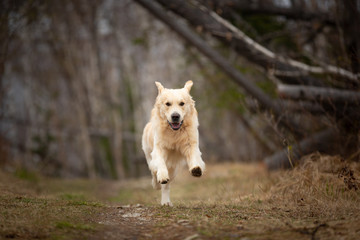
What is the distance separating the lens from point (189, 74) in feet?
65.1

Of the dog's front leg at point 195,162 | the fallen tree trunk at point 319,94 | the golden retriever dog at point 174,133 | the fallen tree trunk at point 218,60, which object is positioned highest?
the fallen tree trunk at point 218,60

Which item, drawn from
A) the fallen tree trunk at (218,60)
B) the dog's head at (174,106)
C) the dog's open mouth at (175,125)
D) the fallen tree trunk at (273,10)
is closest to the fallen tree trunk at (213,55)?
the fallen tree trunk at (218,60)

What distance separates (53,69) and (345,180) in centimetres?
2535

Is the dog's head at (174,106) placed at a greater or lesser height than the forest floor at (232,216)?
greater

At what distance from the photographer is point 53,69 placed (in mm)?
27625

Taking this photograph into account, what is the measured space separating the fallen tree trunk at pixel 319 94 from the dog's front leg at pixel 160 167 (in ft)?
12.7

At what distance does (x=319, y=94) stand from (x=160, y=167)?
462cm

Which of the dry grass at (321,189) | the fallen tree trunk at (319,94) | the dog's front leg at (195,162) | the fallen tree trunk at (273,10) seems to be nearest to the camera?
the dry grass at (321,189)

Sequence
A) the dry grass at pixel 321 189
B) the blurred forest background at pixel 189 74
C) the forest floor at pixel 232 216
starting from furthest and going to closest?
the blurred forest background at pixel 189 74 < the dry grass at pixel 321 189 < the forest floor at pixel 232 216

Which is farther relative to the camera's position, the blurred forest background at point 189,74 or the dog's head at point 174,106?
the blurred forest background at point 189,74

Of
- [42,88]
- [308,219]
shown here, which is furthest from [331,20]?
[42,88]

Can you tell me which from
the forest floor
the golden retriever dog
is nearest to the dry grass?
the forest floor

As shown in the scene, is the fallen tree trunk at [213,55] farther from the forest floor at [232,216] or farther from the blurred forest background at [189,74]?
the forest floor at [232,216]

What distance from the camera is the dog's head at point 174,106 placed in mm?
5523
